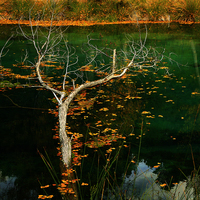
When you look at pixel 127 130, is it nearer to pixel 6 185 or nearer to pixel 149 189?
pixel 149 189

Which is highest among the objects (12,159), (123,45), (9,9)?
(9,9)

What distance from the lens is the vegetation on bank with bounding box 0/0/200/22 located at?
1820 centimetres

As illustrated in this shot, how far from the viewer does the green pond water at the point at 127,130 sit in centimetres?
367

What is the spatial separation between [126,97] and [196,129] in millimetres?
1802

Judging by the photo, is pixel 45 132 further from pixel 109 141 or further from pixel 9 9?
pixel 9 9

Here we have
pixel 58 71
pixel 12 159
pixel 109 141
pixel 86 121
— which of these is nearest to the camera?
pixel 12 159

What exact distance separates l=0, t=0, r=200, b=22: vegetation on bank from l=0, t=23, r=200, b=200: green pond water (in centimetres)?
1075

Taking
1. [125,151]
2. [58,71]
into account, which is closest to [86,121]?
[125,151]

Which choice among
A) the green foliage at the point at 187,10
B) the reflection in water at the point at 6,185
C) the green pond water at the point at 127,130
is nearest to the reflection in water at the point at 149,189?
the green pond water at the point at 127,130

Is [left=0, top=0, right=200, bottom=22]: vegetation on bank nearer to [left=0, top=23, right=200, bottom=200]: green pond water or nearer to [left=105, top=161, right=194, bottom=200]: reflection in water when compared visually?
[left=0, top=23, right=200, bottom=200]: green pond water

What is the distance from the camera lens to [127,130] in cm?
494

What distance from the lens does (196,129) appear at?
502 cm

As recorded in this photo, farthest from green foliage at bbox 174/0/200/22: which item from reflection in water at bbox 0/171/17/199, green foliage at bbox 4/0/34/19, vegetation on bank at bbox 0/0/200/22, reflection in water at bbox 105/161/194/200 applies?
reflection in water at bbox 0/171/17/199

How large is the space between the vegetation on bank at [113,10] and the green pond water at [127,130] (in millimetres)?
10753
